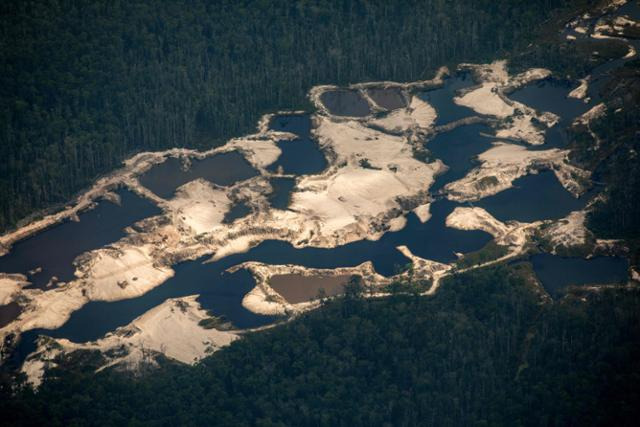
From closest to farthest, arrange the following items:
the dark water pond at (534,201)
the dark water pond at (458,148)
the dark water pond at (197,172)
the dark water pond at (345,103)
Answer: the dark water pond at (534,201)
the dark water pond at (458,148)
the dark water pond at (197,172)
the dark water pond at (345,103)

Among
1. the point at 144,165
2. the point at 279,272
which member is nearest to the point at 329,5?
the point at 144,165

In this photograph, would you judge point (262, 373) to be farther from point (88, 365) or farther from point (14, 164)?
point (14, 164)

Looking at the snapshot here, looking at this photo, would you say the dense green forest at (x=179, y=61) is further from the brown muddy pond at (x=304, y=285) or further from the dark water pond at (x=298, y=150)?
the brown muddy pond at (x=304, y=285)

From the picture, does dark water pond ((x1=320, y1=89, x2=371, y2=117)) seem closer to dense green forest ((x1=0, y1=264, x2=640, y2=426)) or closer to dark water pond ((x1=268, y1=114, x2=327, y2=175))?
dark water pond ((x1=268, y1=114, x2=327, y2=175))

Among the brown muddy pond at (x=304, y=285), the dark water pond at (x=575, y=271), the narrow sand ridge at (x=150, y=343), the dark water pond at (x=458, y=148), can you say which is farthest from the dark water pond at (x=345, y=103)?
the narrow sand ridge at (x=150, y=343)

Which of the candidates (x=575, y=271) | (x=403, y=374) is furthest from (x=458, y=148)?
(x=403, y=374)

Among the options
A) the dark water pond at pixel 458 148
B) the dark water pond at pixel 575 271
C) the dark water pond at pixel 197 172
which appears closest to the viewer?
the dark water pond at pixel 575 271

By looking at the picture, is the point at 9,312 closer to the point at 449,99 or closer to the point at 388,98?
the point at 388,98
